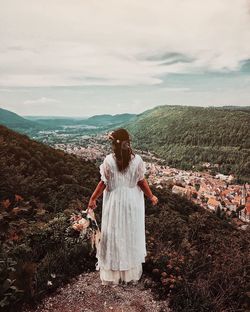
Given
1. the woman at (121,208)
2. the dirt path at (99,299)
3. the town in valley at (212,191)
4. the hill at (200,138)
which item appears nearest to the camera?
the dirt path at (99,299)

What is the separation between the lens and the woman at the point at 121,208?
3516 millimetres

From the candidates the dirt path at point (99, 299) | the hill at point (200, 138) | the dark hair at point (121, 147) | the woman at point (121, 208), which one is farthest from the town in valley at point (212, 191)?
the dark hair at point (121, 147)

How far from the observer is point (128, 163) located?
3510 millimetres

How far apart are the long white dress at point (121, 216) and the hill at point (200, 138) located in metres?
106

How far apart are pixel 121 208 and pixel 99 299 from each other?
1.04m

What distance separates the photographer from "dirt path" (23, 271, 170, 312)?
3399 mm

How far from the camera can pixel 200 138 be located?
141000 mm

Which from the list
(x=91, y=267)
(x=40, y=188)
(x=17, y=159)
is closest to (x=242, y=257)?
(x=91, y=267)

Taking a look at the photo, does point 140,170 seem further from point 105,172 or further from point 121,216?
point 121,216

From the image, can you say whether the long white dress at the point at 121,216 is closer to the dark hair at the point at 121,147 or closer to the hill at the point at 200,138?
the dark hair at the point at 121,147

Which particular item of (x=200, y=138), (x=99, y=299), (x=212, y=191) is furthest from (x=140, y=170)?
(x=200, y=138)

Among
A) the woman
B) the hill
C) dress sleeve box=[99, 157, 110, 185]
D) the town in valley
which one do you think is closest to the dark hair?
the woman

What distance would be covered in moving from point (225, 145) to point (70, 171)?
427 feet

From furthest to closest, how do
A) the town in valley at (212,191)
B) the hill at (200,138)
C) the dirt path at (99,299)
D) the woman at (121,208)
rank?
the hill at (200,138)
the town in valley at (212,191)
the woman at (121,208)
the dirt path at (99,299)
